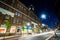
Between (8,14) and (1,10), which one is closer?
(1,10)

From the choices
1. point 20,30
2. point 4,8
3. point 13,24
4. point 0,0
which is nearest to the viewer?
point 0,0

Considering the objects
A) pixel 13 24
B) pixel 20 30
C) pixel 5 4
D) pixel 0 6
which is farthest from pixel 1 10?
pixel 20 30

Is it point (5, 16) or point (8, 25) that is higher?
point (5, 16)

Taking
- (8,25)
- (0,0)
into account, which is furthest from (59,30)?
(0,0)

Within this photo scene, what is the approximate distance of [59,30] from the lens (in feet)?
96.9

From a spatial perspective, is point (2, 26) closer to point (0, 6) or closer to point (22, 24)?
point (0, 6)

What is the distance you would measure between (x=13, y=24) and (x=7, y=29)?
674cm

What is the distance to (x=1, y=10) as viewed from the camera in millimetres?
36562

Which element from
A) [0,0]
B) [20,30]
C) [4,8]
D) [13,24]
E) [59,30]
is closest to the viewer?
[59,30]

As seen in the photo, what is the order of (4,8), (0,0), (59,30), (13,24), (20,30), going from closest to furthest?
(59,30) < (0,0) < (4,8) < (13,24) < (20,30)

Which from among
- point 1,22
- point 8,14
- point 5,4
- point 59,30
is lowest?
point 59,30

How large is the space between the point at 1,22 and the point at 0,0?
282 inches

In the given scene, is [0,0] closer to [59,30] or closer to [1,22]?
[1,22]

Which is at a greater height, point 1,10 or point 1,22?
point 1,10
